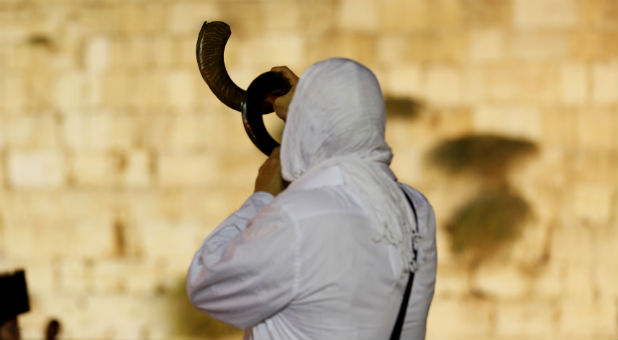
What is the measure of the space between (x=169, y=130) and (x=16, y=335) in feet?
14.0

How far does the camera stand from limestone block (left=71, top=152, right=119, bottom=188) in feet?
23.6

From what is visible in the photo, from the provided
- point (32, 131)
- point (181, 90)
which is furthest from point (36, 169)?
point (181, 90)

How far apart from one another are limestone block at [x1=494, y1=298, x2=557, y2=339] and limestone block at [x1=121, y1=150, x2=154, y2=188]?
300 centimetres

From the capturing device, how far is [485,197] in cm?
659

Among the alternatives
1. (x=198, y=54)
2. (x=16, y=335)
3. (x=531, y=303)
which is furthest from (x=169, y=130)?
(x=198, y=54)

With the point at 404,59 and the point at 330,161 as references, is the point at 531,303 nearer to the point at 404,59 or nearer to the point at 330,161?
the point at 404,59

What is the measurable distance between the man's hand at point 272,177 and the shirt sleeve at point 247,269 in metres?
0.11

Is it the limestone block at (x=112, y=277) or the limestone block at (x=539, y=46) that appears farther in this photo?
the limestone block at (x=112, y=277)

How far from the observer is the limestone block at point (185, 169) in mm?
7012

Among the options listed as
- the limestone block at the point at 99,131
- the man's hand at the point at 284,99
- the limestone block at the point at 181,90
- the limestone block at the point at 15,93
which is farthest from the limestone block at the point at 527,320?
the man's hand at the point at 284,99

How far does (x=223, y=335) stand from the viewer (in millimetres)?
6820


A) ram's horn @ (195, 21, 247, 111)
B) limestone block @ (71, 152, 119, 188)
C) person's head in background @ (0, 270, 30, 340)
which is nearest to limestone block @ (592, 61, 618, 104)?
limestone block @ (71, 152, 119, 188)

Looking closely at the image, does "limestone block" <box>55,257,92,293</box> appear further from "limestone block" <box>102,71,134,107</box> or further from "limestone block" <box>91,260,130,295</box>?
"limestone block" <box>102,71,134,107</box>

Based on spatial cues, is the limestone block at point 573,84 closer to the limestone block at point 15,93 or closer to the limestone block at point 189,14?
the limestone block at point 189,14
